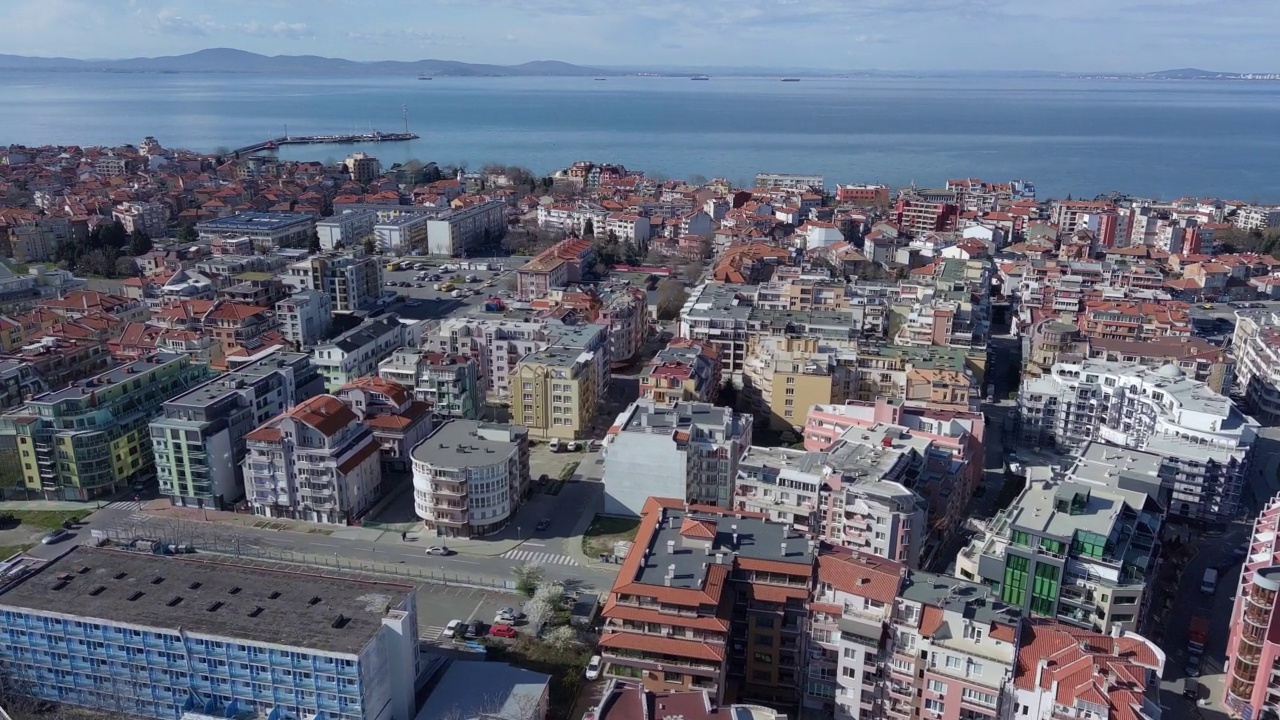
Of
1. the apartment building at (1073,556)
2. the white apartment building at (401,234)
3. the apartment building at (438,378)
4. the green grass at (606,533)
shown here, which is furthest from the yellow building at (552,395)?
the white apartment building at (401,234)

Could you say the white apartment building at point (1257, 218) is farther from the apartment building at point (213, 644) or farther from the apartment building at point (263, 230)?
the apartment building at point (213, 644)

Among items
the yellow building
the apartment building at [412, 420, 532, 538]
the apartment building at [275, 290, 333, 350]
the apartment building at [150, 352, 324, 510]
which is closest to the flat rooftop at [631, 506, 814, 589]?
the apartment building at [412, 420, 532, 538]

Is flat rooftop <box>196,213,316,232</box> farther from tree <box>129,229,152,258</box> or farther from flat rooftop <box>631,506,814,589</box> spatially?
flat rooftop <box>631,506,814,589</box>

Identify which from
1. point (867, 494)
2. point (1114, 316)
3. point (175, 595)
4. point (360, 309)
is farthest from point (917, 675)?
point (360, 309)

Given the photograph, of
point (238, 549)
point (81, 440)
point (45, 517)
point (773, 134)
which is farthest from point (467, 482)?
point (773, 134)

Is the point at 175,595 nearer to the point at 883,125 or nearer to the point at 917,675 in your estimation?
the point at 917,675

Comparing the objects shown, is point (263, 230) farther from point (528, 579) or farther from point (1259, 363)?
point (1259, 363)
